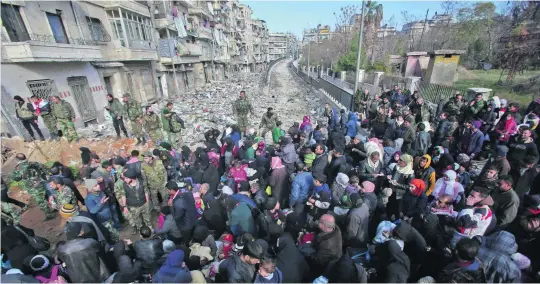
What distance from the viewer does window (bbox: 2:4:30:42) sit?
27.9 ft

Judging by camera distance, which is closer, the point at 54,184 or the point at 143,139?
the point at 54,184

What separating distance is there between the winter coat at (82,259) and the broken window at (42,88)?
9.79 metres

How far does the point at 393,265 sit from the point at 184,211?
2.80m

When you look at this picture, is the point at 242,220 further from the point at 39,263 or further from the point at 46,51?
the point at 46,51

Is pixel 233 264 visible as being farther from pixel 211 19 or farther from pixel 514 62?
pixel 211 19

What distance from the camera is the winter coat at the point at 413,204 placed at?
350 centimetres

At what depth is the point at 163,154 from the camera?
17.2ft

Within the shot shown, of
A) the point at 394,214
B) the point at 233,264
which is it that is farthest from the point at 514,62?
the point at 233,264

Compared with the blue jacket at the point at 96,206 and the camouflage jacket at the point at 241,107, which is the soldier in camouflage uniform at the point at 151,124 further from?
the blue jacket at the point at 96,206

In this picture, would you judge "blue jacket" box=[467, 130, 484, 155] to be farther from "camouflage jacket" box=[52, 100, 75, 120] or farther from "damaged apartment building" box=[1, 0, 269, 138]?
"damaged apartment building" box=[1, 0, 269, 138]

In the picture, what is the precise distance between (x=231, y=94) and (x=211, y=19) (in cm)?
1861

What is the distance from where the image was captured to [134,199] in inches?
164

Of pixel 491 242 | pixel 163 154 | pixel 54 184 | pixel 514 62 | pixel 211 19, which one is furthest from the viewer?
pixel 211 19

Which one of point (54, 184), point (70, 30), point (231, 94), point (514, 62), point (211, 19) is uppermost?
point (211, 19)
